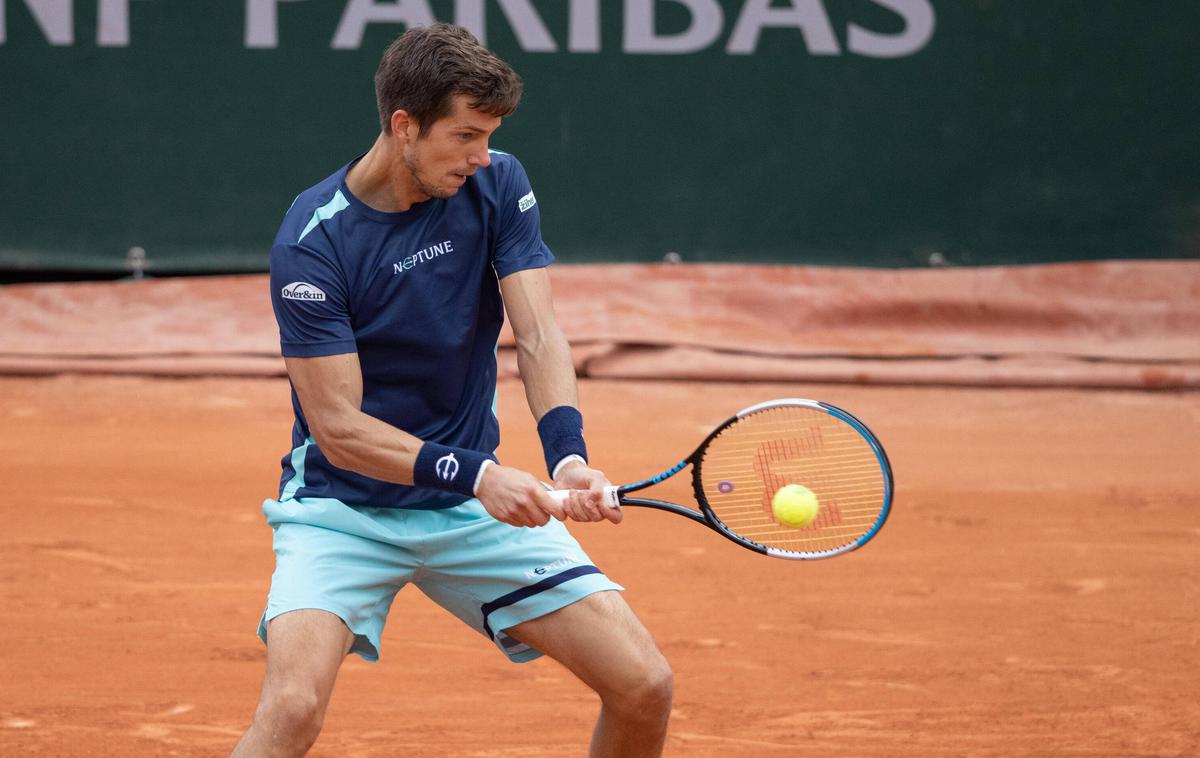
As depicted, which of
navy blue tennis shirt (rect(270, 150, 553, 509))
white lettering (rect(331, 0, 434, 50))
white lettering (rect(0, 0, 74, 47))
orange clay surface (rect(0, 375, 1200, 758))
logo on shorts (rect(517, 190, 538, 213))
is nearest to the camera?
navy blue tennis shirt (rect(270, 150, 553, 509))

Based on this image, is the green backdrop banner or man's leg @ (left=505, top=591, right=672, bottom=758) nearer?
man's leg @ (left=505, top=591, right=672, bottom=758)

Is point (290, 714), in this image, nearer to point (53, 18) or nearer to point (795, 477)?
point (795, 477)

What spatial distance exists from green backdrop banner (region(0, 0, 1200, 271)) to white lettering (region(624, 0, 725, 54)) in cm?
1

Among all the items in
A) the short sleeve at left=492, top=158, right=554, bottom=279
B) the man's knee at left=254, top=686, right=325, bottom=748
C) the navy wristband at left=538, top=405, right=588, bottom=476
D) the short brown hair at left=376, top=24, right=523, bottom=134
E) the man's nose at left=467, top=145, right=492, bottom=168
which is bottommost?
the man's knee at left=254, top=686, right=325, bottom=748

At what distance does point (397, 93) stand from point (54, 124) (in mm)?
6660

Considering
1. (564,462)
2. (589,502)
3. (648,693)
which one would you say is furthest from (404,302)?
(648,693)

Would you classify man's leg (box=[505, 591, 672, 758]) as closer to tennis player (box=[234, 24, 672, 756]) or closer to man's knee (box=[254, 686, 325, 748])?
tennis player (box=[234, 24, 672, 756])

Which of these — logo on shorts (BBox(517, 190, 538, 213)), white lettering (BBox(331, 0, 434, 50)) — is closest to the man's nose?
logo on shorts (BBox(517, 190, 538, 213))

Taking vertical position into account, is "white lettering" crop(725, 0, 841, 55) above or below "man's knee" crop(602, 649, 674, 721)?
above

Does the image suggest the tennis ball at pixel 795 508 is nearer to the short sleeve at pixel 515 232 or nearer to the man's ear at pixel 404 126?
the short sleeve at pixel 515 232

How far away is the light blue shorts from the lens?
2.89 m

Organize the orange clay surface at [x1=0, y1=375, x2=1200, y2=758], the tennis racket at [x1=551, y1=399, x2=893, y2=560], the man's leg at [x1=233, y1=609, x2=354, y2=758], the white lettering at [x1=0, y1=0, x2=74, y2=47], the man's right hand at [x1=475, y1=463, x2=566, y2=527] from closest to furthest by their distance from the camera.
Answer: the man's leg at [x1=233, y1=609, x2=354, y2=758] → the man's right hand at [x1=475, y1=463, x2=566, y2=527] → the tennis racket at [x1=551, y1=399, x2=893, y2=560] → the orange clay surface at [x1=0, y1=375, x2=1200, y2=758] → the white lettering at [x1=0, y1=0, x2=74, y2=47]

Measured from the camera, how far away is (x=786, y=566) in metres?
5.25

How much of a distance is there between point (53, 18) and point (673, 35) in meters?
3.53
